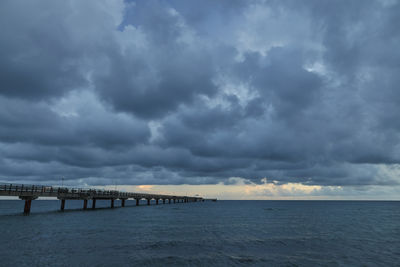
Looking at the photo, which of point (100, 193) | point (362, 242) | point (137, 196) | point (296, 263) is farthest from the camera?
point (137, 196)

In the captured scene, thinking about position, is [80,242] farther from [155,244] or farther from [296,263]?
[296,263]

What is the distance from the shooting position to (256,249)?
24.4 m

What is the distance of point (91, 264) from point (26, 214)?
147 ft

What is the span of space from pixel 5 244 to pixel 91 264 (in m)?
11.4

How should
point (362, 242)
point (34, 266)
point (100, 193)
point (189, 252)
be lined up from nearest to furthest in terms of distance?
point (34, 266) → point (189, 252) → point (362, 242) → point (100, 193)

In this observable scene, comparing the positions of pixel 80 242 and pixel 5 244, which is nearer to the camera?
pixel 5 244

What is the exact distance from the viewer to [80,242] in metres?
25.7

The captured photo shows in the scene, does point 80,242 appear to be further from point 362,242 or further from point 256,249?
point 362,242

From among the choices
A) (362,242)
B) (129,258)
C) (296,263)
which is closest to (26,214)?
(129,258)

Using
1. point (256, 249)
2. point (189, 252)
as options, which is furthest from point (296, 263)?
point (189, 252)

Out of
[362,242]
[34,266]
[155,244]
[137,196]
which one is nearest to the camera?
[34,266]

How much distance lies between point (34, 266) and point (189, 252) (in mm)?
11068

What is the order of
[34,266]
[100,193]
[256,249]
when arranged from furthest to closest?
[100,193], [256,249], [34,266]

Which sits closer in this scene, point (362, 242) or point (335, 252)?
point (335, 252)
